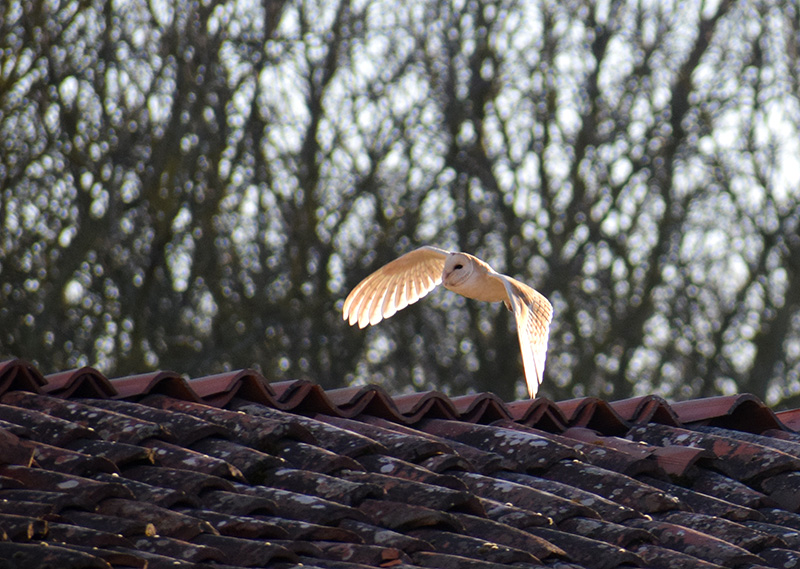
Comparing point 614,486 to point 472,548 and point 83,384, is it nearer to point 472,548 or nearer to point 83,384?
point 472,548

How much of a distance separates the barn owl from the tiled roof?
34 cm

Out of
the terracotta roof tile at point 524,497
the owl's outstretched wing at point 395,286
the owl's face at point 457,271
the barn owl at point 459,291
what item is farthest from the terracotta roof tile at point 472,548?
the owl's outstretched wing at point 395,286

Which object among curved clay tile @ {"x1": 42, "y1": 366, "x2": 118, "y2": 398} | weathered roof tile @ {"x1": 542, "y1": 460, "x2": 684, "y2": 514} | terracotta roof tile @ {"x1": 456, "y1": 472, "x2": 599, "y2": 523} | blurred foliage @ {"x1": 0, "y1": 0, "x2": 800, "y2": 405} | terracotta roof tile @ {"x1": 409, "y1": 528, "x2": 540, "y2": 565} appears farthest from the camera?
blurred foliage @ {"x1": 0, "y1": 0, "x2": 800, "y2": 405}

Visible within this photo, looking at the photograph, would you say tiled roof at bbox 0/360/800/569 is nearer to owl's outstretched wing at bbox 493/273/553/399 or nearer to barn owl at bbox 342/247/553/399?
owl's outstretched wing at bbox 493/273/553/399

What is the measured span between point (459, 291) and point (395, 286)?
85cm

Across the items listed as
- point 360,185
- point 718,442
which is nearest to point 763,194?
point 360,185

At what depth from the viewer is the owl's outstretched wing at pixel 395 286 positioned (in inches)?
263

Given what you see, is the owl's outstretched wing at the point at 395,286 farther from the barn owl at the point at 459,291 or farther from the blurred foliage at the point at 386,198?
the blurred foliage at the point at 386,198

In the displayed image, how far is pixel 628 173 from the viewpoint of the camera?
17.7 metres

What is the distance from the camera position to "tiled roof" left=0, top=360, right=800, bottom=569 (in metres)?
2.90

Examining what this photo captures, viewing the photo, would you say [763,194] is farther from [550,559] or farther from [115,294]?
[550,559]

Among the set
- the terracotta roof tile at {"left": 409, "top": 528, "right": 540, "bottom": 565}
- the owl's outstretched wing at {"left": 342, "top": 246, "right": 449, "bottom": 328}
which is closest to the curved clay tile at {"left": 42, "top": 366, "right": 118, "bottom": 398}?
the terracotta roof tile at {"left": 409, "top": 528, "right": 540, "bottom": 565}

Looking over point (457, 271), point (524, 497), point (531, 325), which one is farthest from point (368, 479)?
point (457, 271)

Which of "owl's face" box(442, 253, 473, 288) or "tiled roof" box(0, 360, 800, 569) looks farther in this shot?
"owl's face" box(442, 253, 473, 288)
